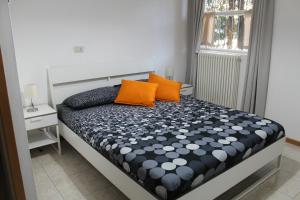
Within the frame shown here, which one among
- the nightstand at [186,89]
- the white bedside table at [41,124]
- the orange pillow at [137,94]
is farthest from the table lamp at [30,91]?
the nightstand at [186,89]

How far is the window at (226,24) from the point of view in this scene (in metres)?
3.80

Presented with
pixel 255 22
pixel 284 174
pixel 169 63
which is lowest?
pixel 284 174

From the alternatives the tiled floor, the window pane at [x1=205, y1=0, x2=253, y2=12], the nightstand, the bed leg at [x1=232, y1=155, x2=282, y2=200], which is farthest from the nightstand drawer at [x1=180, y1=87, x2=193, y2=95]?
the bed leg at [x1=232, y1=155, x2=282, y2=200]

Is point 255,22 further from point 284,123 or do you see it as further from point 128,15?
point 128,15

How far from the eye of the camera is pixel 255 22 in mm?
3434

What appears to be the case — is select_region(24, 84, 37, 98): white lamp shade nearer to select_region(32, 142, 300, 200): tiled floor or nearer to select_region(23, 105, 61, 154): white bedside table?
select_region(23, 105, 61, 154): white bedside table

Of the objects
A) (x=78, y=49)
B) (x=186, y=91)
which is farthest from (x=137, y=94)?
(x=186, y=91)

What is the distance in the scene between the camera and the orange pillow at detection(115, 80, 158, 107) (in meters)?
3.22

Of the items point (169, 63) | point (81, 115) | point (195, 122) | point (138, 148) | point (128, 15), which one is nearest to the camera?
point (138, 148)

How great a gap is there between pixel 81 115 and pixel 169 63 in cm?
208

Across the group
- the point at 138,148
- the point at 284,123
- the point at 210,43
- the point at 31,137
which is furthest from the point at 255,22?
the point at 31,137

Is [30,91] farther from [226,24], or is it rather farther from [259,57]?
[226,24]

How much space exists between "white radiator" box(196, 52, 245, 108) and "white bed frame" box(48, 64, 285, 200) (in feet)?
3.05

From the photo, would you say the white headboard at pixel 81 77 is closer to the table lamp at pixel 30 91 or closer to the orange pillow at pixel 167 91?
the table lamp at pixel 30 91
